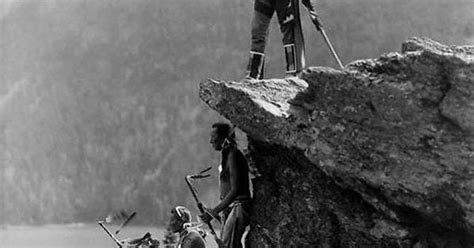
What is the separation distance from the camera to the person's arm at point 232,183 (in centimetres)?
1109

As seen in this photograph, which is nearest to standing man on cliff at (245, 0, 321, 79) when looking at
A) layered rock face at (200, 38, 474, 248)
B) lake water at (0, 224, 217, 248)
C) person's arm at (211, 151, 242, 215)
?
layered rock face at (200, 38, 474, 248)

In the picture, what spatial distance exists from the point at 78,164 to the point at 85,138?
7.42 ft

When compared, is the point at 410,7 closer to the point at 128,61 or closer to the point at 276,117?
the point at 128,61

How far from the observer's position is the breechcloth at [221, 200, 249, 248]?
1137cm

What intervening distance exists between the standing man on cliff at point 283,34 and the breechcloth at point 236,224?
2754mm

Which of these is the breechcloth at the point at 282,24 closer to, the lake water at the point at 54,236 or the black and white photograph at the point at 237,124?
the black and white photograph at the point at 237,124

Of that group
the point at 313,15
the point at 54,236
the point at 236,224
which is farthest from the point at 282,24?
the point at 54,236

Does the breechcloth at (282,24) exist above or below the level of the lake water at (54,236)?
above

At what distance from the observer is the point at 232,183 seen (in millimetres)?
11141

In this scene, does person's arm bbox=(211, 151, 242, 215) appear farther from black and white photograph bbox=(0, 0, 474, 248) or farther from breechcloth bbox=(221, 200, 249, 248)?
breechcloth bbox=(221, 200, 249, 248)

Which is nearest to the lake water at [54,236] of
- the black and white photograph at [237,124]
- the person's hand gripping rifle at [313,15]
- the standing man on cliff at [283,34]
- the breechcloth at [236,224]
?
the black and white photograph at [237,124]

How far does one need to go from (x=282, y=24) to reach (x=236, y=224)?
391 centimetres

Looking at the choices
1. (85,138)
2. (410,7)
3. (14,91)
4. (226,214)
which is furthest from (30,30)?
(226,214)

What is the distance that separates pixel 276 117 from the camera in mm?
10586
